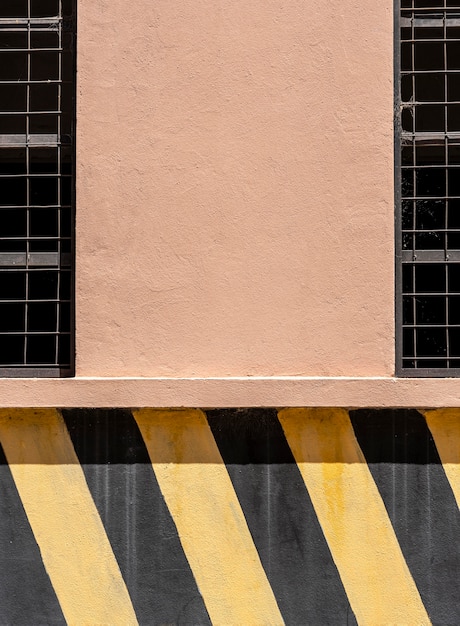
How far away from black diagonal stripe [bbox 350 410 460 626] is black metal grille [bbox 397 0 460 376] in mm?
359

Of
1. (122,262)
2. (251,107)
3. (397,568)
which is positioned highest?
(251,107)

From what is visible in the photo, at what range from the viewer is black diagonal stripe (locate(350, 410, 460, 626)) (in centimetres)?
407

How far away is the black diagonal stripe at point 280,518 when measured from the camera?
4.07 meters

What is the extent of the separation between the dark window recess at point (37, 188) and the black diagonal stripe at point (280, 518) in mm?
1017

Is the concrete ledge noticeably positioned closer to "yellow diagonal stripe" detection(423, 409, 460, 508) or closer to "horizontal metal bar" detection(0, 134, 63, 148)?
"yellow diagonal stripe" detection(423, 409, 460, 508)

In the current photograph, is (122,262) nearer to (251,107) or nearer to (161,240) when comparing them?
(161,240)

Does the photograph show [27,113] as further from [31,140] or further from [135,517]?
[135,517]

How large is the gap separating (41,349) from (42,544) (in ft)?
3.45

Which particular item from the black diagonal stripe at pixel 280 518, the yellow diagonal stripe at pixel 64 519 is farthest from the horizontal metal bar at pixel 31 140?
the black diagonal stripe at pixel 280 518

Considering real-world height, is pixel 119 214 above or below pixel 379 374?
above

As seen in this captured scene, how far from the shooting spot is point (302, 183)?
4.19 m

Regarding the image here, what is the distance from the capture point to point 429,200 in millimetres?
4363

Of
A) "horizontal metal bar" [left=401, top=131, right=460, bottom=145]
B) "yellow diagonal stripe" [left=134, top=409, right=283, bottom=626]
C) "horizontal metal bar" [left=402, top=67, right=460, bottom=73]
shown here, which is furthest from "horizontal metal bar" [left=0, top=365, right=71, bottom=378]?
"horizontal metal bar" [left=402, top=67, right=460, bottom=73]

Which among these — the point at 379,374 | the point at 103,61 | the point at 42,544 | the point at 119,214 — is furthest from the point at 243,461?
the point at 103,61
